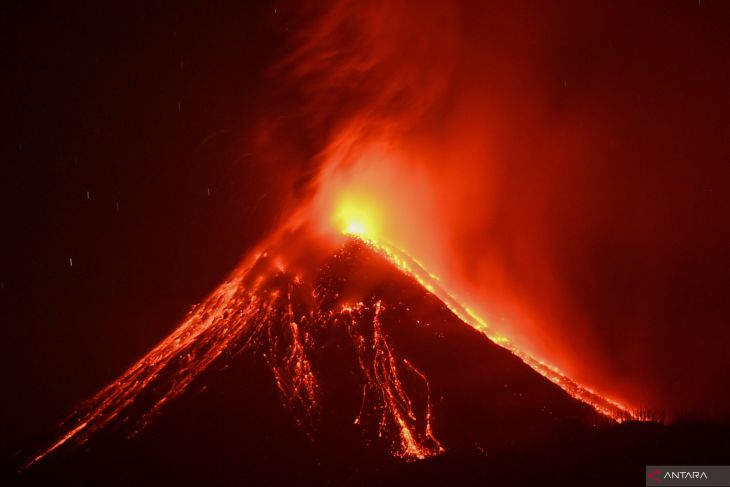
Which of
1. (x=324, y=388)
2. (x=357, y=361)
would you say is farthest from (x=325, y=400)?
(x=357, y=361)

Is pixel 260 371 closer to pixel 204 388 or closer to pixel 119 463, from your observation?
pixel 204 388

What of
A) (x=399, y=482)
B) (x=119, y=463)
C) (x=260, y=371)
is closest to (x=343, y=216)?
(x=260, y=371)

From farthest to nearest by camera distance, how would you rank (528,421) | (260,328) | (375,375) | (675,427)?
(260,328), (375,375), (528,421), (675,427)

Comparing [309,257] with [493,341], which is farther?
[309,257]

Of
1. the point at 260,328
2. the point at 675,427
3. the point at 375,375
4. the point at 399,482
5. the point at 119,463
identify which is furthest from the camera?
the point at 260,328

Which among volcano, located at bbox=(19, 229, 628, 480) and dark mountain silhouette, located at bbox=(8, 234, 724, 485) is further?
volcano, located at bbox=(19, 229, 628, 480)

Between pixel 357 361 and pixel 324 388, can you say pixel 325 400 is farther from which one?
pixel 357 361
